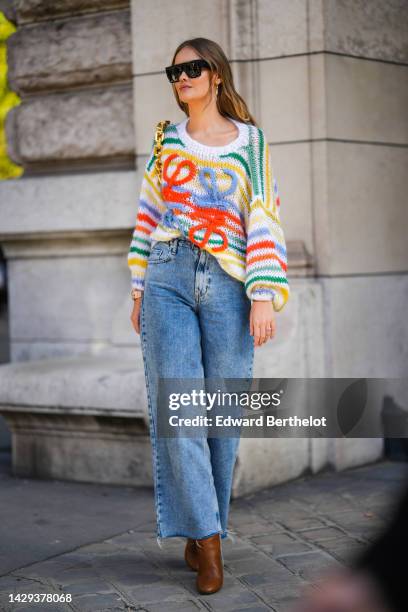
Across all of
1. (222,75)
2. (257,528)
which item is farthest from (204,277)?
(257,528)

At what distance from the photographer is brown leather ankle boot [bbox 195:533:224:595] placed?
3016mm

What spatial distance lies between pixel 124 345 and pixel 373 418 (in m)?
1.32

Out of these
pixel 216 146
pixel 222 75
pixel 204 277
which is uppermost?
pixel 222 75

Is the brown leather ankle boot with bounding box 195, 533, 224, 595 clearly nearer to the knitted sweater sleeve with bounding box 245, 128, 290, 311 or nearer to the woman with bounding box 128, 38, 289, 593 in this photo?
the woman with bounding box 128, 38, 289, 593

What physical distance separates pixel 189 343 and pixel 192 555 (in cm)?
74

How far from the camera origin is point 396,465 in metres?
4.90

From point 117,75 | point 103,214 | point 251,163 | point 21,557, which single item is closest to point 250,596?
point 21,557

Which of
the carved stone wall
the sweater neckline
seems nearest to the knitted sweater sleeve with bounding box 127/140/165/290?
the sweater neckline

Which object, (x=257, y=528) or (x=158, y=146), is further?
(x=257, y=528)

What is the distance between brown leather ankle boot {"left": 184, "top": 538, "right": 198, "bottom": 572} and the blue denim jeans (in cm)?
16

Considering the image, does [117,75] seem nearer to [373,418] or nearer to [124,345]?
[124,345]

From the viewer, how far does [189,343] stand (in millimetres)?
3006

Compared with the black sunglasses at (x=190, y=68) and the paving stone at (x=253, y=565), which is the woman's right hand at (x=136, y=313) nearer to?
the black sunglasses at (x=190, y=68)

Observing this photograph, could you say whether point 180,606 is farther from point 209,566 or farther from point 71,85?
point 71,85
